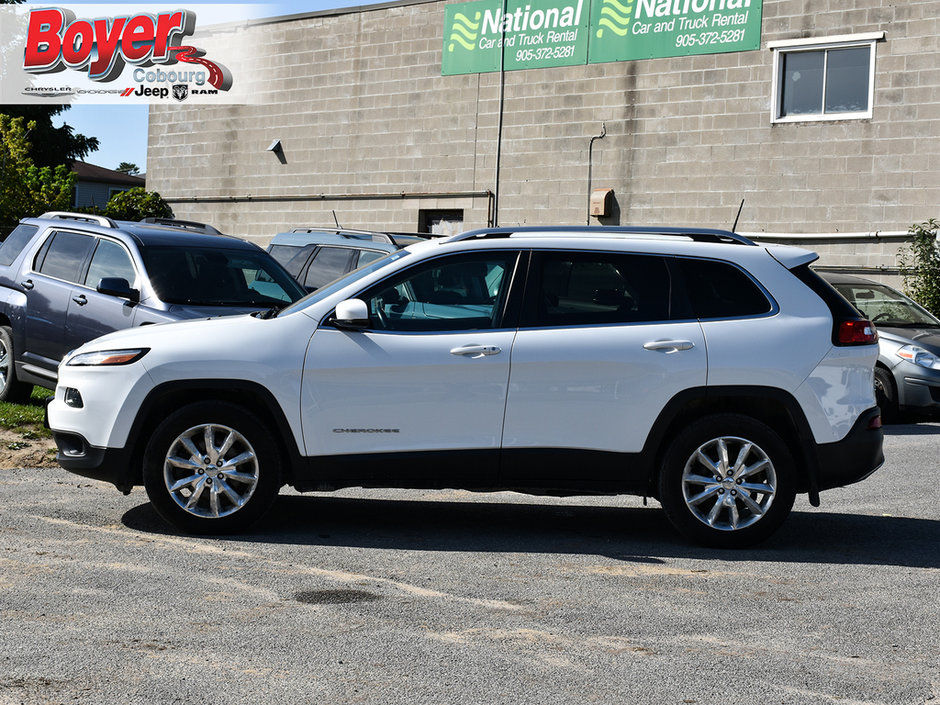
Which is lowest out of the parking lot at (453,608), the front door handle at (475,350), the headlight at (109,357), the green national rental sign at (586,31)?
the parking lot at (453,608)

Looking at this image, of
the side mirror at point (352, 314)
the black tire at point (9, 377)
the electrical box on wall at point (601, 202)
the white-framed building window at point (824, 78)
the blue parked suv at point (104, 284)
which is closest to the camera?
the side mirror at point (352, 314)

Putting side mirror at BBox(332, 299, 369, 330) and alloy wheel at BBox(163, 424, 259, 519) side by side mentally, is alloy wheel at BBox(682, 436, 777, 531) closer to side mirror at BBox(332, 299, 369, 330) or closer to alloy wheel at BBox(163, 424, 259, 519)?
side mirror at BBox(332, 299, 369, 330)

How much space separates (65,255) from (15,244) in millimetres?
1016

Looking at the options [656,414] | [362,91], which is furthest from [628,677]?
[362,91]

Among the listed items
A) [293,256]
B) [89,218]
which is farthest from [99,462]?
[293,256]

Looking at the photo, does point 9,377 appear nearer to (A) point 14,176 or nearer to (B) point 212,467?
(B) point 212,467

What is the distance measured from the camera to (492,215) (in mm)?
25953

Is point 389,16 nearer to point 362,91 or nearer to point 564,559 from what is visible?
point 362,91

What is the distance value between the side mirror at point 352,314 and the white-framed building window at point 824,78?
1698cm

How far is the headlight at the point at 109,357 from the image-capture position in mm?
6969

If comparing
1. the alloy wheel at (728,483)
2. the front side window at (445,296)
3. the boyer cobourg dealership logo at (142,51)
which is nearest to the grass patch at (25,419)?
the front side window at (445,296)

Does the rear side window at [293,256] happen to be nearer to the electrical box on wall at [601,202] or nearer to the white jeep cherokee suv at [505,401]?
the white jeep cherokee suv at [505,401]

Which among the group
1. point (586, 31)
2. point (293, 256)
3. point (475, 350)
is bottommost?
point (475, 350)

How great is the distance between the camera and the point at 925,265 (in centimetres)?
2072
